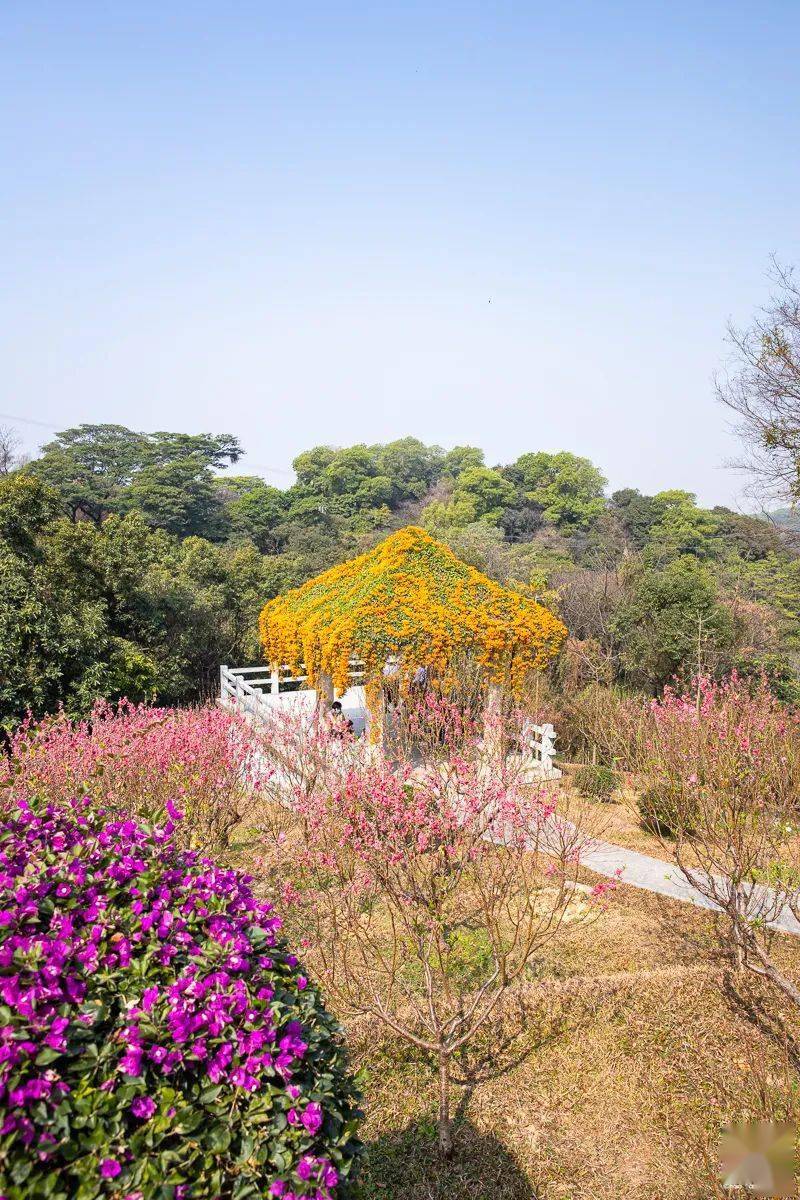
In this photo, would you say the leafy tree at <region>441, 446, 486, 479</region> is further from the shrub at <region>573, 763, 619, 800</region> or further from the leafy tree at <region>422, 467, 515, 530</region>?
the shrub at <region>573, 763, 619, 800</region>

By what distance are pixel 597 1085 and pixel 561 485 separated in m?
41.3

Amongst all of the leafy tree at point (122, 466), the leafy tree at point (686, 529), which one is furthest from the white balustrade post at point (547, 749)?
the leafy tree at point (122, 466)

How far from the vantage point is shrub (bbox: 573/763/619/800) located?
9086 mm

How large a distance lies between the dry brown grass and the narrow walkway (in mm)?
871

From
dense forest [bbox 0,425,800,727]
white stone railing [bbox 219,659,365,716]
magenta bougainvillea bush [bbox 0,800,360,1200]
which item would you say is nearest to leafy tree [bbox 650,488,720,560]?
dense forest [bbox 0,425,800,727]

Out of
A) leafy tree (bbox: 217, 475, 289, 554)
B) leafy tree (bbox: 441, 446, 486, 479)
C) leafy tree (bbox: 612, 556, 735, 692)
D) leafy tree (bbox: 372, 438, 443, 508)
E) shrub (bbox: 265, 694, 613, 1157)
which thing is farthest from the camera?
leafy tree (bbox: 441, 446, 486, 479)

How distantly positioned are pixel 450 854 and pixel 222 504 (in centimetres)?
3643

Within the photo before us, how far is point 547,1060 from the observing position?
392cm

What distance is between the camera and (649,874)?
667 cm

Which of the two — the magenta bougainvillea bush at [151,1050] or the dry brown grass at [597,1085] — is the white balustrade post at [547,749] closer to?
the dry brown grass at [597,1085]

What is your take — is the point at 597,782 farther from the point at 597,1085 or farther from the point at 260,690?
the point at 597,1085

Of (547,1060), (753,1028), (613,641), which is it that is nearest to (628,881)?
(753,1028)

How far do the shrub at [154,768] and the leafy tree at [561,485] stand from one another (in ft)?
109

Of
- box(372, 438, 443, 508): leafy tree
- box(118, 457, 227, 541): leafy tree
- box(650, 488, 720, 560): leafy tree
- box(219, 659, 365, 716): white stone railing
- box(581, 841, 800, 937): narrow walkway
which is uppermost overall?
box(372, 438, 443, 508): leafy tree
